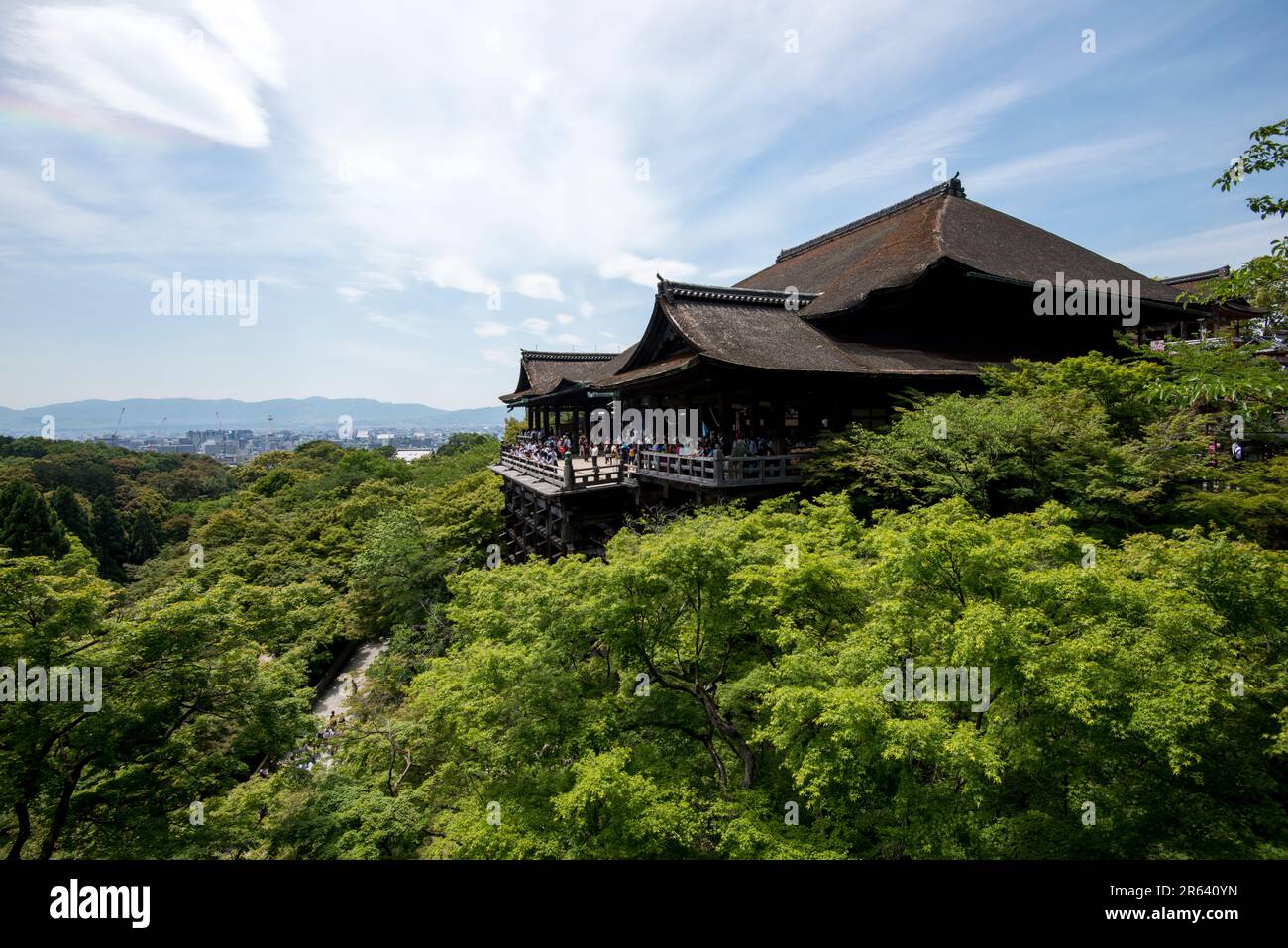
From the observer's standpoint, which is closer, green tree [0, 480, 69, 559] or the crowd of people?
the crowd of people

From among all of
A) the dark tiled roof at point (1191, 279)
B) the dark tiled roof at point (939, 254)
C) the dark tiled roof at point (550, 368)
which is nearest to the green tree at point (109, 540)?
the dark tiled roof at point (550, 368)

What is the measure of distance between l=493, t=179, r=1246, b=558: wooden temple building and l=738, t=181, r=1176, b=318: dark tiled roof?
86 millimetres

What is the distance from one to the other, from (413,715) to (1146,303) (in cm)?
2545

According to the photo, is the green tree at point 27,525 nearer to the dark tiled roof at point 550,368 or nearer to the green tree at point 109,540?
the green tree at point 109,540

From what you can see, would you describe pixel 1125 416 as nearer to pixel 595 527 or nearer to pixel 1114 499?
pixel 1114 499

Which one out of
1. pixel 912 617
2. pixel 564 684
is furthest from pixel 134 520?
pixel 912 617

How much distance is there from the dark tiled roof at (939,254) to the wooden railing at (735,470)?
22.9ft

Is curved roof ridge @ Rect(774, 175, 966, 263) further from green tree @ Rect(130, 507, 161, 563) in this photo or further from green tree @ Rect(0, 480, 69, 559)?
green tree @ Rect(130, 507, 161, 563)

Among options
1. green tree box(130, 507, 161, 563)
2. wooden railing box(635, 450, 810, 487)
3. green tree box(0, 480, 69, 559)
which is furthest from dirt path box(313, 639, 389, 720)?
green tree box(130, 507, 161, 563)

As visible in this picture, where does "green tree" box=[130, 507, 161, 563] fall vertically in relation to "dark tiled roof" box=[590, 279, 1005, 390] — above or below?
below

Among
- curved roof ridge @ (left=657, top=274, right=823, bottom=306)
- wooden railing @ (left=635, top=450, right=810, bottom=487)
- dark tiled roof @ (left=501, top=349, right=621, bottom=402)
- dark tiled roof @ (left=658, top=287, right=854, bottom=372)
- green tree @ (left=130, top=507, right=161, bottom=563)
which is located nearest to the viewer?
wooden railing @ (left=635, top=450, right=810, bottom=487)

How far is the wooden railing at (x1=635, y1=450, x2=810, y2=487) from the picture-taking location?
14.1 metres

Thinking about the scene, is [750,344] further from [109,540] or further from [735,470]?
[109,540]
